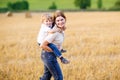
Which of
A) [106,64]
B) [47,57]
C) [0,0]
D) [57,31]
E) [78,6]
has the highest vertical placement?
[57,31]

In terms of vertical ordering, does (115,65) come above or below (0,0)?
above

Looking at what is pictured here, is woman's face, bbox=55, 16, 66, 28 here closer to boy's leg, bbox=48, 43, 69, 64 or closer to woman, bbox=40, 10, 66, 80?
woman, bbox=40, 10, 66, 80

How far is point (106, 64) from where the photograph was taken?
8.16 metres

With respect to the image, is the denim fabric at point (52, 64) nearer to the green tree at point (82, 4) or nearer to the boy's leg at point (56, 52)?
the boy's leg at point (56, 52)

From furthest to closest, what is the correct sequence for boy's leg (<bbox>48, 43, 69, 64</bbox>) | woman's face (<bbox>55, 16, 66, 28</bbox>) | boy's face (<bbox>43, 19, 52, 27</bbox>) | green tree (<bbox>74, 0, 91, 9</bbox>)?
1. green tree (<bbox>74, 0, 91, 9</bbox>)
2. boy's face (<bbox>43, 19, 52, 27</bbox>)
3. woman's face (<bbox>55, 16, 66, 28</bbox>)
4. boy's leg (<bbox>48, 43, 69, 64</bbox>)

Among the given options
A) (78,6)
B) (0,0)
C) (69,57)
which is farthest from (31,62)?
(78,6)

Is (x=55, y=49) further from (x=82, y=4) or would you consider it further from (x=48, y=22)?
(x=82, y=4)

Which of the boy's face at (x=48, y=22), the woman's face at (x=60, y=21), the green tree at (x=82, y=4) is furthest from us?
the green tree at (x=82, y=4)

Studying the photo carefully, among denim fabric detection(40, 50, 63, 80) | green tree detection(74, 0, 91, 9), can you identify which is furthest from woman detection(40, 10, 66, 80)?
green tree detection(74, 0, 91, 9)

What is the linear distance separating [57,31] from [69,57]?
4146 millimetres

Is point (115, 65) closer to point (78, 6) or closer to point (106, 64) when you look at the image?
point (106, 64)

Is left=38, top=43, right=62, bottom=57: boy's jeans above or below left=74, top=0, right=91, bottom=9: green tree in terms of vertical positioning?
above

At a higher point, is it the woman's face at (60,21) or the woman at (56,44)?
the woman's face at (60,21)

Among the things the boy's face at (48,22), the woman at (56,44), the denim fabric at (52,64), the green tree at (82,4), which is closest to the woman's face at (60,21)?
the woman at (56,44)
